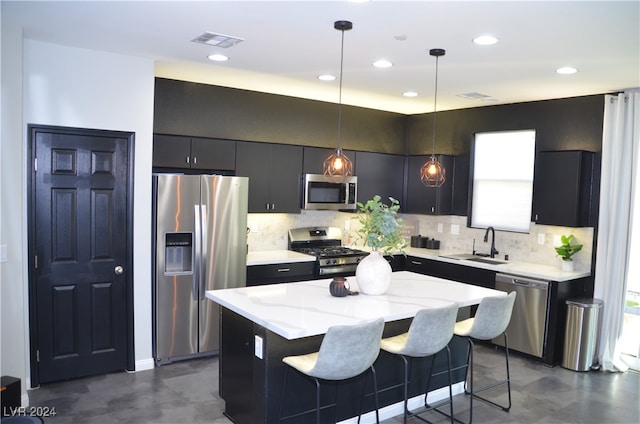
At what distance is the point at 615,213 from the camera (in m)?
4.71

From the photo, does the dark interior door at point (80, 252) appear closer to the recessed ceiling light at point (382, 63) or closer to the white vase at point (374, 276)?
the white vase at point (374, 276)

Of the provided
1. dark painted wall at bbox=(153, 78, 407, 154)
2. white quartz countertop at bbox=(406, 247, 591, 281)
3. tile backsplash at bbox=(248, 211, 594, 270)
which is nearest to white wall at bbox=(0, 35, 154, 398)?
dark painted wall at bbox=(153, 78, 407, 154)

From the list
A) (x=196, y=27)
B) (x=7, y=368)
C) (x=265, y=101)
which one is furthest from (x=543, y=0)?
(x=7, y=368)

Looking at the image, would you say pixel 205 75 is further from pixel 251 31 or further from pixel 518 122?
pixel 518 122

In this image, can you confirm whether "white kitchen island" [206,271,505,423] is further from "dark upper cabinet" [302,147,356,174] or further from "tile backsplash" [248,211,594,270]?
"dark upper cabinet" [302,147,356,174]

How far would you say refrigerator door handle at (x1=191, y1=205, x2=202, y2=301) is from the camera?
4535 mm

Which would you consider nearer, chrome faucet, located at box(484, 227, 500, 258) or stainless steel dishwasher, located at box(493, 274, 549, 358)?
stainless steel dishwasher, located at box(493, 274, 549, 358)

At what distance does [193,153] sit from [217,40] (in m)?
1.59

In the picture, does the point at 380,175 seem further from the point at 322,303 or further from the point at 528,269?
the point at 322,303

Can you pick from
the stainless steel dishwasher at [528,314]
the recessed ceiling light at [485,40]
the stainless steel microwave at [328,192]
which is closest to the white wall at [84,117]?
the stainless steel microwave at [328,192]

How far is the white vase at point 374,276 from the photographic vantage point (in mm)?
3535

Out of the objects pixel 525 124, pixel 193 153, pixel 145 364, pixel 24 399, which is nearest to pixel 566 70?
pixel 525 124

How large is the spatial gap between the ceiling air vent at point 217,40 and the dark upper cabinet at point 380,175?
2.82 m

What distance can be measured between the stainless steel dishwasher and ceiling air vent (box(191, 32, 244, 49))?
346 centimetres
